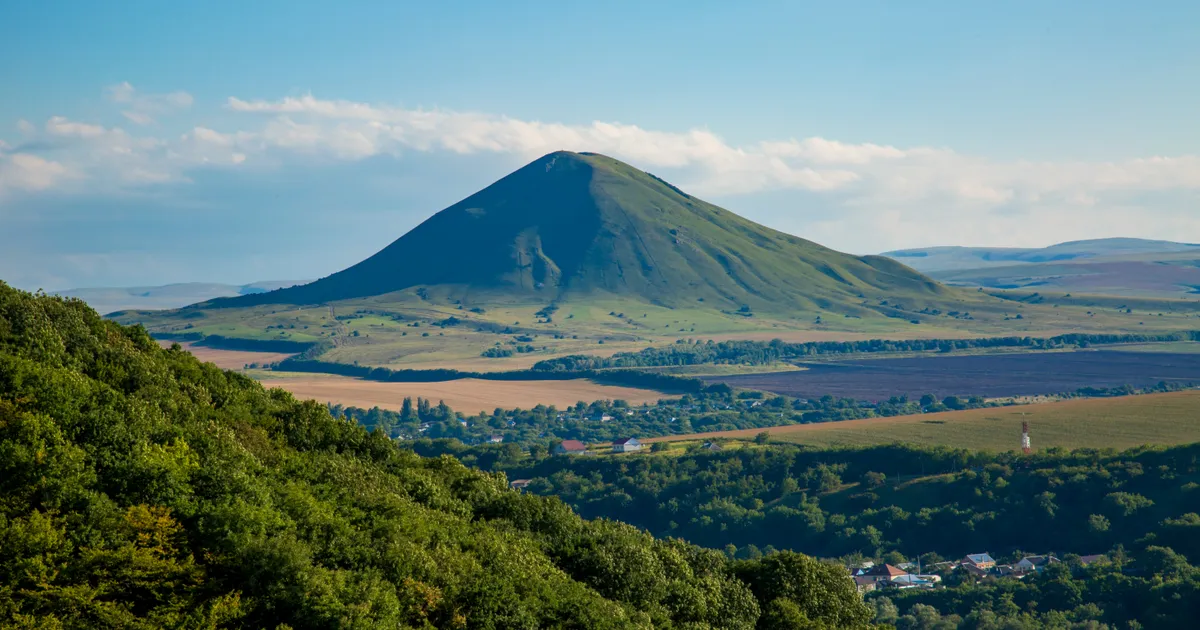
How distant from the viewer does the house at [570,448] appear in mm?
172375

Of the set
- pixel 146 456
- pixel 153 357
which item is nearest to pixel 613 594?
pixel 146 456

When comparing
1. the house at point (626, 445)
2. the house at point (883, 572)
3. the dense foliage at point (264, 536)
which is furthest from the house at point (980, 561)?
the house at point (626, 445)

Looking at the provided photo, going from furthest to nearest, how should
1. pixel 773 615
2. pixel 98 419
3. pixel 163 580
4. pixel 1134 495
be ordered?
1. pixel 1134 495
2. pixel 773 615
3. pixel 98 419
4. pixel 163 580

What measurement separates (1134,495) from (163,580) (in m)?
104

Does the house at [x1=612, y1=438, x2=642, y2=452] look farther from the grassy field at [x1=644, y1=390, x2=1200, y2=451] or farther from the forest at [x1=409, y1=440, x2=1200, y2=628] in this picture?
the forest at [x1=409, y1=440, x2=1200, y2=628]

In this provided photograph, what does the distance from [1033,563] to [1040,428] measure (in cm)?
5167

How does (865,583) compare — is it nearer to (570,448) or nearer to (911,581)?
(911,581)

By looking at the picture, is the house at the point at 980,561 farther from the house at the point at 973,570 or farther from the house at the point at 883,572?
the house at the point at 883,572

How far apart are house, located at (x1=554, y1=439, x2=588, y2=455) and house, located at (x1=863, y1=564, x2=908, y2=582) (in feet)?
222

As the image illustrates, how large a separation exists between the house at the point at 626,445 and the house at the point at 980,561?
215ft

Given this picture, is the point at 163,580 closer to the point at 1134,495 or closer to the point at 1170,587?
the point at 1170,587

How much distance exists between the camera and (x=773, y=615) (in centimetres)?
4816

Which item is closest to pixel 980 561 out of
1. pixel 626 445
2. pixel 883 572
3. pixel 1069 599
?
pixel 883 572

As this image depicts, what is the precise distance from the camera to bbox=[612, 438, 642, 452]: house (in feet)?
566
